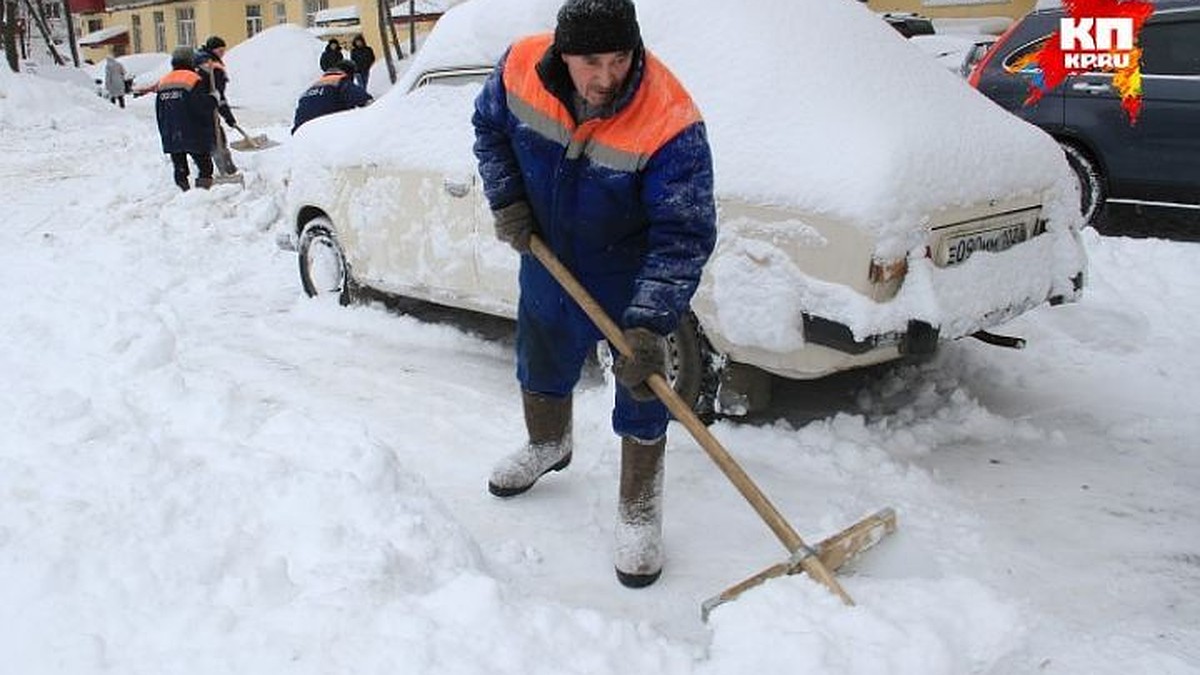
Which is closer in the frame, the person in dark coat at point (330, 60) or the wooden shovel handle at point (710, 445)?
the wooden shovel handle at point (710, 445)

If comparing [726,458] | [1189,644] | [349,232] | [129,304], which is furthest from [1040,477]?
[129,304]

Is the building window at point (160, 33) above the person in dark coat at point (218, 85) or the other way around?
above

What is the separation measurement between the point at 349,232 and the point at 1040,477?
11.9 feet

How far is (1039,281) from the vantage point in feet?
13.2

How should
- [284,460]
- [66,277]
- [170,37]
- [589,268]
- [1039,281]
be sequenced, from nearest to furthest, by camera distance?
[589,268] → [284,460] → [1039,281] → [66,277] → [170,37]

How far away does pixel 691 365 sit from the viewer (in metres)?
4.01

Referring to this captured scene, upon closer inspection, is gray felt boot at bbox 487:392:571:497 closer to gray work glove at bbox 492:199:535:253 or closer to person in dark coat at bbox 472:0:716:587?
person in dark coat at bbox 472:0:716:587

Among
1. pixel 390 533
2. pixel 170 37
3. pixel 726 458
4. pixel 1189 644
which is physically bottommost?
pixel 1189 644

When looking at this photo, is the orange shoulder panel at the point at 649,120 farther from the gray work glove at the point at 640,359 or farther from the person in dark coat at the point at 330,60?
the person in dark coat at the point at 330,60

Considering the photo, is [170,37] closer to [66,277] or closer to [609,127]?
[66,277]

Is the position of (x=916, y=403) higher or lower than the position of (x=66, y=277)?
lower

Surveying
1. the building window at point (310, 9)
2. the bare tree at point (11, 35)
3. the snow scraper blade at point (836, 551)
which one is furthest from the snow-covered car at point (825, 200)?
the building window at point (310, 9)

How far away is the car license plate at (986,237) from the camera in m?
3.59

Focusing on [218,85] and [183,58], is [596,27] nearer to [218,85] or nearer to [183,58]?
[183,58]
